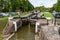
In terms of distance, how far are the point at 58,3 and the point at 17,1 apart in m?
11.1

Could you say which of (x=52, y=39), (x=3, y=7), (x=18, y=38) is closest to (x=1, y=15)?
(x=3, y=7)

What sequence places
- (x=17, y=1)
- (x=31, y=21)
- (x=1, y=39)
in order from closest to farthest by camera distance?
(x=1, y=39) < (x=31, y=21) < (x=17, y=1)

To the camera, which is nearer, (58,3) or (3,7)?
(3,7)

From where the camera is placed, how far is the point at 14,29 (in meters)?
15.2

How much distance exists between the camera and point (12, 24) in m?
15.1

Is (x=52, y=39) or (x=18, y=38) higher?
(x=52, y=39)

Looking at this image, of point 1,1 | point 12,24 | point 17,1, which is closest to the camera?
point 12,24

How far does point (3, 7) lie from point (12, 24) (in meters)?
20.8

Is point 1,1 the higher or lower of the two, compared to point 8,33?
higher

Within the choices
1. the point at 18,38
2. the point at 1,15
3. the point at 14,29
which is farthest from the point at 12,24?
the point at 1,15

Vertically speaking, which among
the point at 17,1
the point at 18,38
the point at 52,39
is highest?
the point at 17,1

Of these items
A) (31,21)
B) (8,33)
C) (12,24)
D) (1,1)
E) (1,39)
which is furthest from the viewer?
(1,1)

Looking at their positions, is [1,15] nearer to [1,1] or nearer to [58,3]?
[1,1]

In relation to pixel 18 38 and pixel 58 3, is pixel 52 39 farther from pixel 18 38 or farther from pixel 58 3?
pixel 58 3
